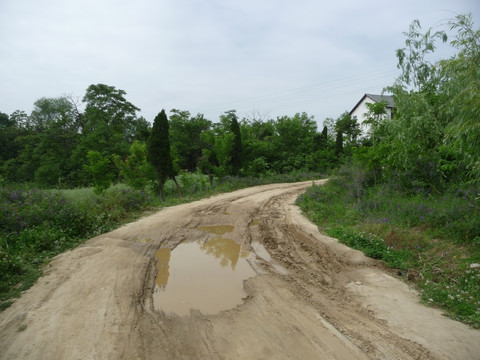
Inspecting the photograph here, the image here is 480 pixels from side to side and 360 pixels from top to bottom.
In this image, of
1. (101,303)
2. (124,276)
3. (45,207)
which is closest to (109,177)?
(45,207)

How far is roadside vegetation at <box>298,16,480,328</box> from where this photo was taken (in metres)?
4.55

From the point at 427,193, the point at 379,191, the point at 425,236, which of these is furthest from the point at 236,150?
the point at 425,236

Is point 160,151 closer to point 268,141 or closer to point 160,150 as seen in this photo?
point 160,150

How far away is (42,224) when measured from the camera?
7.18 m

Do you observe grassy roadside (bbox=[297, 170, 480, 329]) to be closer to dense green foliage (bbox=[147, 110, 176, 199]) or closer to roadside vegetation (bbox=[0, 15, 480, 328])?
roadside vegetation (bbox=[0, 15, 480, 328])

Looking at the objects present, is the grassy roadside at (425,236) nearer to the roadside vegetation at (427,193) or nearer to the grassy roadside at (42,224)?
the roadside vegetation at (427,193)

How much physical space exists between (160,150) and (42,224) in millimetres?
7339

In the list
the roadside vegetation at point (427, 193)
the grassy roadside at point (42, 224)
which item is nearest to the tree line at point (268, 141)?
the roadside vegetation at point (427, 193)

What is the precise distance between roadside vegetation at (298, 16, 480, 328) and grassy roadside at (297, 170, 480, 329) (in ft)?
0.05

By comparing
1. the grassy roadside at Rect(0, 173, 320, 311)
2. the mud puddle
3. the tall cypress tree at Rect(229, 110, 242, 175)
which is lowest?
the mud puddle

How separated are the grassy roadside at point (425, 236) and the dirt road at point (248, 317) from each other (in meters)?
0.38

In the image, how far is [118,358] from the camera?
3006mm

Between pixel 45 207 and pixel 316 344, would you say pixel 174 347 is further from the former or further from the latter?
pixel 45 207

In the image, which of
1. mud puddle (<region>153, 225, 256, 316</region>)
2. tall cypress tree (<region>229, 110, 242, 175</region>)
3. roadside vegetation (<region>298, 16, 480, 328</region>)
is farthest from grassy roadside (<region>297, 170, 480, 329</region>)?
tall cypress tree (<region>229, 110, 242, 175</region>)
